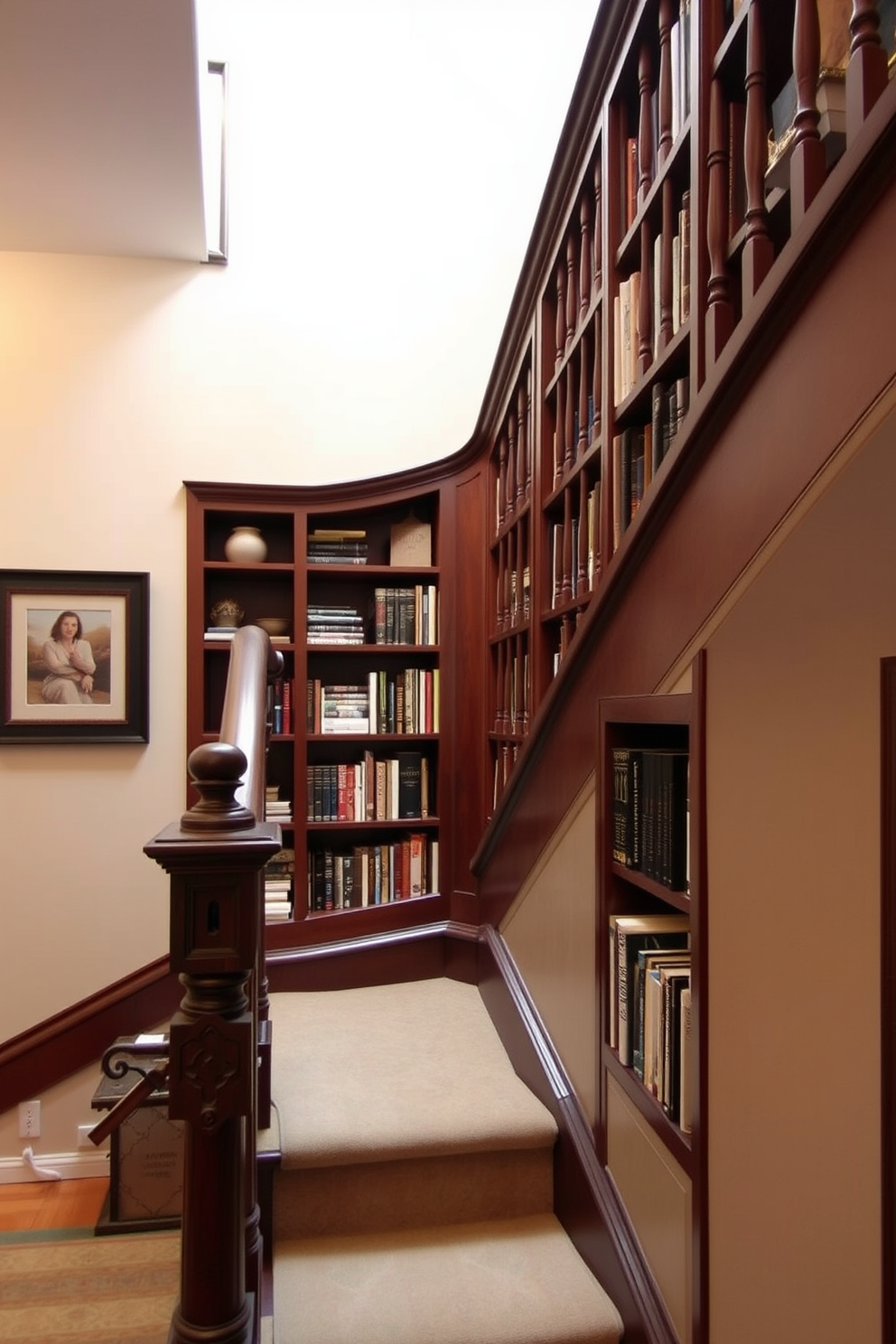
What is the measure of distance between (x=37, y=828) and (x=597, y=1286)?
2.42m

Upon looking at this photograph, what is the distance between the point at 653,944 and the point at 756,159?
1170 mm

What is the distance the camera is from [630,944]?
137cm

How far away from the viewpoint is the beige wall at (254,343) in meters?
3.00

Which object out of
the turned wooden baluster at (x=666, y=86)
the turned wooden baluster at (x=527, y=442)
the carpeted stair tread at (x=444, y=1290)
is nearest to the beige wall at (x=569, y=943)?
the carpeted stair tread at (x=444, y=1290)

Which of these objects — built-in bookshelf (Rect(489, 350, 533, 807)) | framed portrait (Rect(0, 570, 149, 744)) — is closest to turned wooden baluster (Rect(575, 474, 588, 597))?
built-in bookshelf (Rect(489, 350, 533, 807))

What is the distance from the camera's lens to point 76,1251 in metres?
2.38

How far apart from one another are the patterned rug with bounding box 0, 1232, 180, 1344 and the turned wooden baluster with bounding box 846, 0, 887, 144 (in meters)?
2.69

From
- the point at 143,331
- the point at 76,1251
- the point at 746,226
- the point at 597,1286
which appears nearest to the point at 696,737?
the point at 746,226

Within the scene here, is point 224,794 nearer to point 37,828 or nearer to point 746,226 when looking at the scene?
point 746,226

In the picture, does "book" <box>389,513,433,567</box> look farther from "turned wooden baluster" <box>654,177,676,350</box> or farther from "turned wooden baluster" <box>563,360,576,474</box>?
"turned wooden baluster" <box>654,177,676,350</box>

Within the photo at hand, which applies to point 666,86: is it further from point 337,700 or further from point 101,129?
point 337,700

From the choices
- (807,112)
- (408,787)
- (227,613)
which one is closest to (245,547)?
(227,613)

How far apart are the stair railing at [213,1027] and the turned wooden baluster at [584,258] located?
57.8 inches

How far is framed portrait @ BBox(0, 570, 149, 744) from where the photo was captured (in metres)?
2.99
